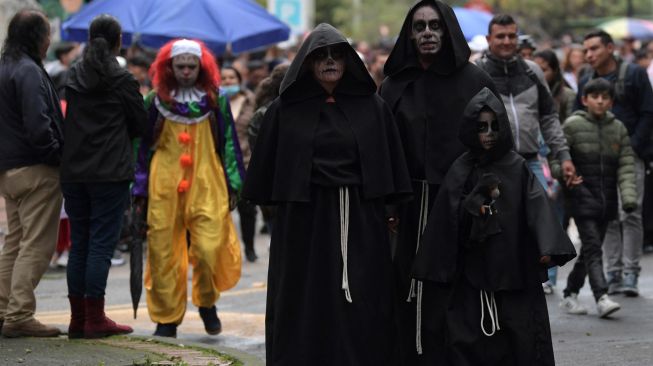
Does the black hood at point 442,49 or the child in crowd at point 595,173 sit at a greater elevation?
the black hood at point 442,49

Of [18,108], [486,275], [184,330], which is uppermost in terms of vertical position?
[18,108]

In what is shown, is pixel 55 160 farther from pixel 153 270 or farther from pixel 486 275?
pixel 486 275

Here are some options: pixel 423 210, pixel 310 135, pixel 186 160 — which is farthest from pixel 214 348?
pixel 310 135

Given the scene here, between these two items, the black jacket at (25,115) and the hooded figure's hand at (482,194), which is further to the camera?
the black jacket at (25,115)

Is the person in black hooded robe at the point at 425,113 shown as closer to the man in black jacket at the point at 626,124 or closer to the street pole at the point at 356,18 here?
the man in black jacket at the point at 626,124

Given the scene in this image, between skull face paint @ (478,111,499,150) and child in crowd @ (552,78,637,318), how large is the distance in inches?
137

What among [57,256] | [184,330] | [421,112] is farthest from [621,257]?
[57,256]

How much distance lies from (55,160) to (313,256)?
2.41 metres

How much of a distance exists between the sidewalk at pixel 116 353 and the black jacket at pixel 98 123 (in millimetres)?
1031

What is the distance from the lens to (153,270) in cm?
1043

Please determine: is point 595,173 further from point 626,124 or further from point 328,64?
point 328,64

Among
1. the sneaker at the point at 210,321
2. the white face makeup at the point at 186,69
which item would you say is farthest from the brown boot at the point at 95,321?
the white face makeup at the point at 186,69

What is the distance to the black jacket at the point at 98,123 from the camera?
31.3 feet

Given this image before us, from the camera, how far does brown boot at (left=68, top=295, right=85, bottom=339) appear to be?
31.8ft
